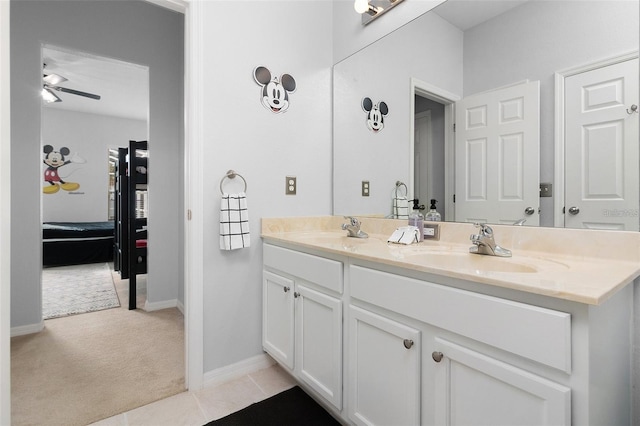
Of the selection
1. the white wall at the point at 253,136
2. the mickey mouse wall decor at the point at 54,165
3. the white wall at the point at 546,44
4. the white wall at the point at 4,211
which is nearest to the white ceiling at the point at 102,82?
the mickey mouse wall decor at the point at 54,165

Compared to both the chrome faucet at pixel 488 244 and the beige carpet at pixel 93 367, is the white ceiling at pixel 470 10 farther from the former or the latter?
the beige carpet at pixel 93 367

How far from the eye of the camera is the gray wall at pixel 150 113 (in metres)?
2.48

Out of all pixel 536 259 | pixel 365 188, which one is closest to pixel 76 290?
pixel 365 188

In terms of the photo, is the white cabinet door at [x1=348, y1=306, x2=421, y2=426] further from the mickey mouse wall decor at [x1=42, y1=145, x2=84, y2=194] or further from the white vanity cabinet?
the mickey mouse wall decor at [x1=42, y1=145, x2=84, y2=194]

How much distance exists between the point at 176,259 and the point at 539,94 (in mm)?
3070

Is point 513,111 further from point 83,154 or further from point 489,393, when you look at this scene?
point 83,154

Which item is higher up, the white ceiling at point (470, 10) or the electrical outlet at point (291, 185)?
the white ceiling at point (470, 10)

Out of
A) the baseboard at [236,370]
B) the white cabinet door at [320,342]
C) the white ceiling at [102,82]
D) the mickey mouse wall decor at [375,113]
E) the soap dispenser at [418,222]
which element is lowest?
the baseboard at [236,370]

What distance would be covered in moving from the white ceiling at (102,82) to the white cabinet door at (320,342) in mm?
2851

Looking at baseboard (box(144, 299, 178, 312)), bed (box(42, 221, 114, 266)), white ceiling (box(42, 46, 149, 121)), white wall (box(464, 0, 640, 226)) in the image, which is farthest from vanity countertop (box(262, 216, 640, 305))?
bed (box(42, 221, 114, 266))

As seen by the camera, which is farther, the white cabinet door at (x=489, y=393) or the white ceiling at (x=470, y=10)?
the white ceiling at (x=470, y=10)

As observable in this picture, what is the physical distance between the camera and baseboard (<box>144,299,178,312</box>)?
9.71 ft

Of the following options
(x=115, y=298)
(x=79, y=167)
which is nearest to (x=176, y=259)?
(x=115, y=298)

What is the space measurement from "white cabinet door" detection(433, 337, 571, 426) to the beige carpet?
1.46 meters
